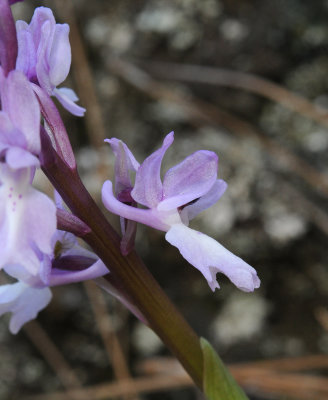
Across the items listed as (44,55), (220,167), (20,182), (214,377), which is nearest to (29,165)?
(20,182)

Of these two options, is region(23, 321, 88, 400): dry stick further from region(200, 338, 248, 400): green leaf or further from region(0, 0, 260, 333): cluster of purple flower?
region(200, 338, 248, 400): green leaf

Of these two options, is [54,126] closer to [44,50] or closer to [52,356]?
[44,50]

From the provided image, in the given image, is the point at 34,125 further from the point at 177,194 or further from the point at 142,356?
the point at 142,356

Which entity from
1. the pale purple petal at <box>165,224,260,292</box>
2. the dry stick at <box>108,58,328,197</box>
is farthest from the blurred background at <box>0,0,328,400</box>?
the pale purple petal at <box>165,224,260,292</box>

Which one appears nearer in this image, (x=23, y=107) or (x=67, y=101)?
(x=23, y=107)

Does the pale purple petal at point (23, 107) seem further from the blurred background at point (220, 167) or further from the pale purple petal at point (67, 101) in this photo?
the blurred background at point (220, 167)

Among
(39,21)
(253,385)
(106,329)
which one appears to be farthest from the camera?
(106,329)

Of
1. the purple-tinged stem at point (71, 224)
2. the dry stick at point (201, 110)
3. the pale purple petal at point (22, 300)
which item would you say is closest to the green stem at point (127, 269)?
the purple-tinged stem at point (71, 224)
